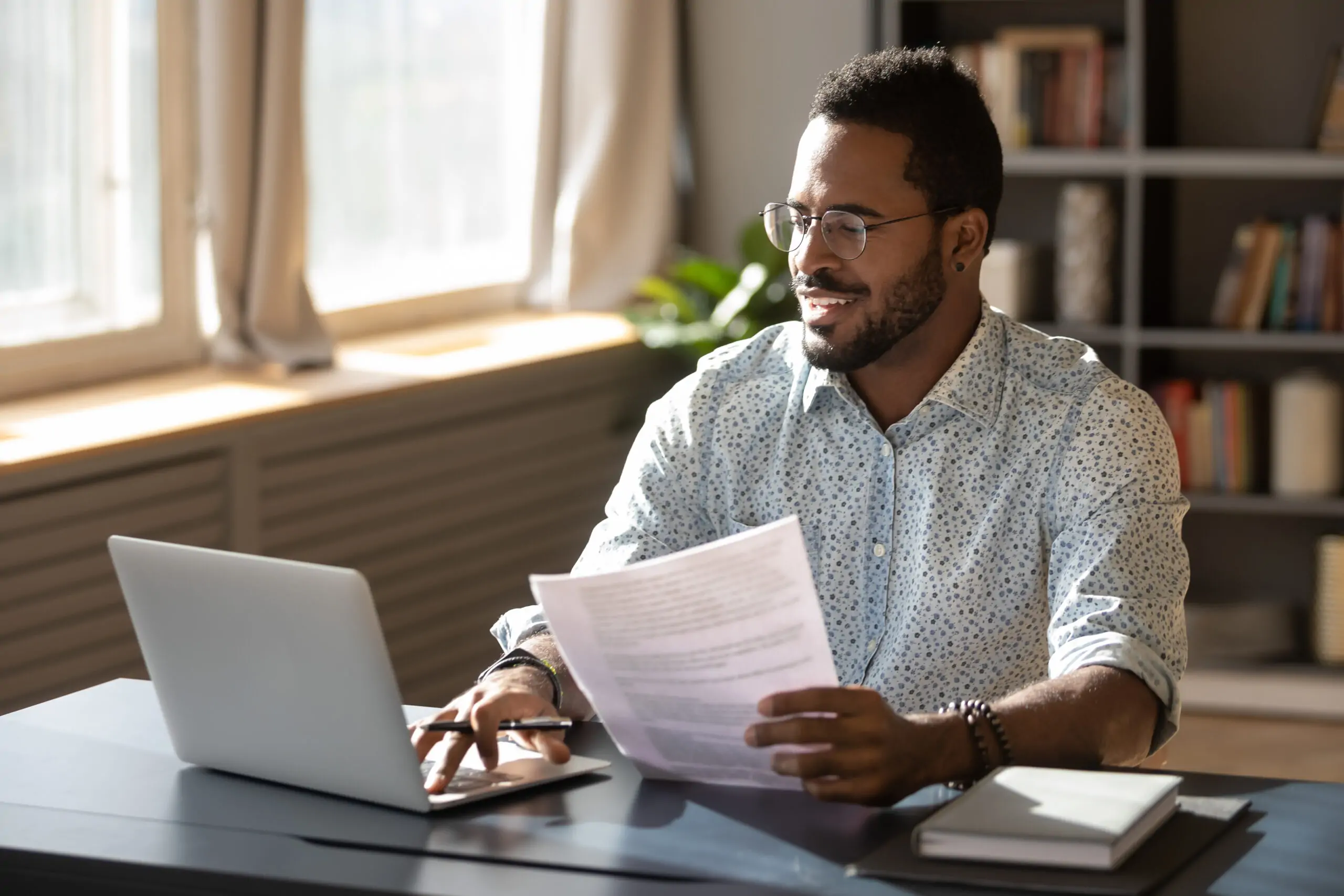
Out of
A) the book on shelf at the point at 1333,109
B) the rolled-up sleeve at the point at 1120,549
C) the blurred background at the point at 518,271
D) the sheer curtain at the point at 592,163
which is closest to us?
the rolled-up sleeve at the point at 1120,549

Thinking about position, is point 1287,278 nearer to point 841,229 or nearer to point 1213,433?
point 1213,433

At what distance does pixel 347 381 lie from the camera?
349 cm

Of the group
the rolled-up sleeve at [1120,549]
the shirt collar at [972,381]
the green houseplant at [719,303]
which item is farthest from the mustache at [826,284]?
the green houseplant at [719,303]

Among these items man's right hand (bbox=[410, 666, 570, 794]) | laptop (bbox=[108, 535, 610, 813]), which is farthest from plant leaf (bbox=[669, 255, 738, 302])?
laptop (bbox=[108, 535, 610, 813])

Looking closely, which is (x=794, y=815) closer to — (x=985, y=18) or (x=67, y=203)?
(x=67, y=203)

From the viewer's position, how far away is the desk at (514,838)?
4.34ft

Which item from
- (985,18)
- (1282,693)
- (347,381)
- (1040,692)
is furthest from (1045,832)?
(985,18)

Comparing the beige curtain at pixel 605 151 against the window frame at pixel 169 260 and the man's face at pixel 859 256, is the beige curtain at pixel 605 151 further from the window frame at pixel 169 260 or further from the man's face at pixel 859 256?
the man's face at pixel 859 256

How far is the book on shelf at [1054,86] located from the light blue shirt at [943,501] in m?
Answer: 2.26

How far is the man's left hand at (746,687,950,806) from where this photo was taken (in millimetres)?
1417

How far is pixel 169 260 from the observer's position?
3.48 metres

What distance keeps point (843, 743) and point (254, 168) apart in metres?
2.34

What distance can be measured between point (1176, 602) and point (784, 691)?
22.2 inches

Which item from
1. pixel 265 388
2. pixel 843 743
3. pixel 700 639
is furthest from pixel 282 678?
pixel 265 388
